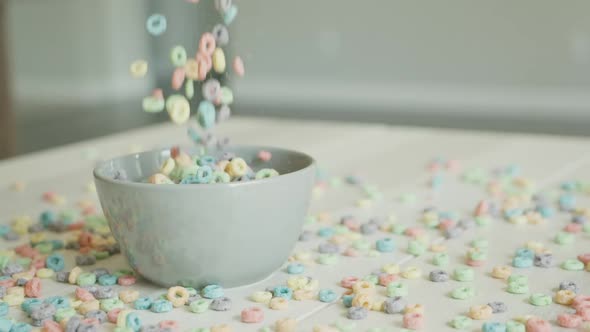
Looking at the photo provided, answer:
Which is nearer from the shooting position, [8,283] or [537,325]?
[537,325]

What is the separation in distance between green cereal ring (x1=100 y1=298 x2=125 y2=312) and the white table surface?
0.04 m

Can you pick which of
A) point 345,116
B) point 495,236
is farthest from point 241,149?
point 345,116

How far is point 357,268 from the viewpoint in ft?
3.66

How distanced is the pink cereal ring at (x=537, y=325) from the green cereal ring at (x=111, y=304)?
440 millimetres

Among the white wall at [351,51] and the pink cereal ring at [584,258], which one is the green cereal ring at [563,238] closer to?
the pink cereal ring at [584,258]

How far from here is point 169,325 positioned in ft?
2.97

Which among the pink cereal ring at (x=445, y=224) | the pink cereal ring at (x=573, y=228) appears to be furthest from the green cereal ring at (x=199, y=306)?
the pink cereal ring at (x=573, y=228)

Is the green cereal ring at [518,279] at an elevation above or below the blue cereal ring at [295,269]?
above

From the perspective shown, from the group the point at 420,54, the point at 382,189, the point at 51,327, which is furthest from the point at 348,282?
the point at 420,54

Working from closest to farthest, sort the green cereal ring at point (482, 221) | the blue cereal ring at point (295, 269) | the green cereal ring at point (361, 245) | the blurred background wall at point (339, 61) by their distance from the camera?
the blue cereal ring at point (295, 269) → the green cereal ring at point (361, 245) → the green cereal ring at point (482, 221) → the blurred background wall at point (339, 61)

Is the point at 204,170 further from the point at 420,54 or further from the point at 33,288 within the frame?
the point at 420,54

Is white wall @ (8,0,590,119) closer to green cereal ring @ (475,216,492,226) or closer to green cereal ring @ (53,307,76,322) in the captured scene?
green cereal ring @ (475,216,492,226)

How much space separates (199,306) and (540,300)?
38 cm

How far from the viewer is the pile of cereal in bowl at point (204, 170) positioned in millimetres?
1002
